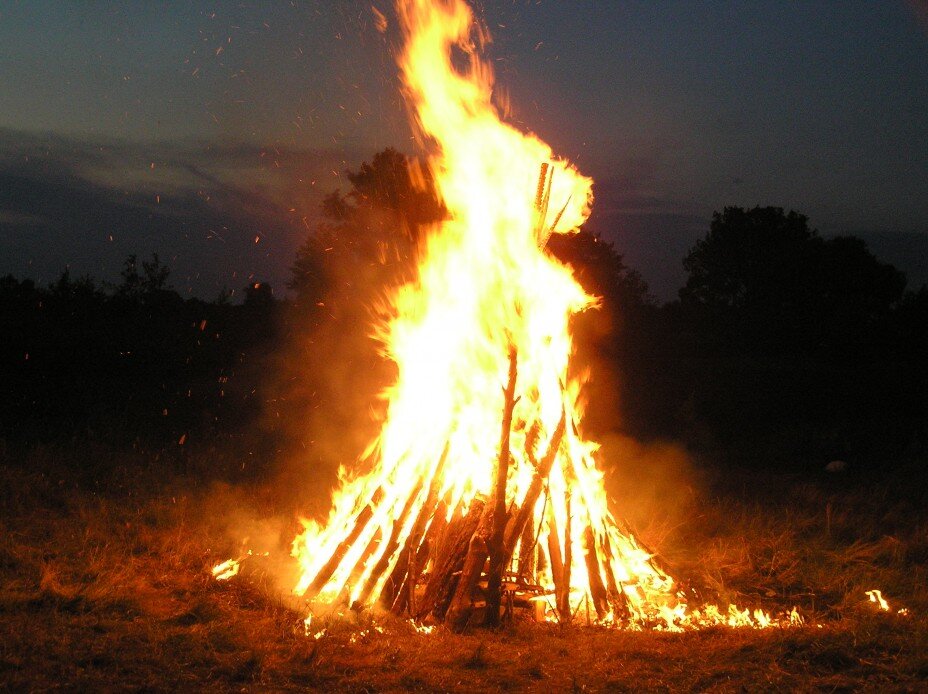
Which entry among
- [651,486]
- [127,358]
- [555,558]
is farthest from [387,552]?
[127,358]

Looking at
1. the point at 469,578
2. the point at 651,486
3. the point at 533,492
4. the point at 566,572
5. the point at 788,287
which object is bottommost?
the point at 469,578

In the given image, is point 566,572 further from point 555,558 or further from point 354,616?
point 354,616

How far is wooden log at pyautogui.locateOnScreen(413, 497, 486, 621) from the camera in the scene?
15.3 feet

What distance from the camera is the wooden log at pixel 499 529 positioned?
454 centimetres

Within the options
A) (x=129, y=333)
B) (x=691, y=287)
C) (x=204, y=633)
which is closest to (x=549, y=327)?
(x=204, y=633)

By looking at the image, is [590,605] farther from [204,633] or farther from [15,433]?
[15,433]

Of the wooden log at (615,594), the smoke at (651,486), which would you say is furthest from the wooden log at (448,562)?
the smoke at (651,486)

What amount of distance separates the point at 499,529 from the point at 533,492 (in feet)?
1.39

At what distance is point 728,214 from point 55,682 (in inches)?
1289

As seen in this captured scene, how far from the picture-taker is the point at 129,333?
1762cm

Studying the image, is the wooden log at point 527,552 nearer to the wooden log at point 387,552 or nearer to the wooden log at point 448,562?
the wooden log at point 448,562

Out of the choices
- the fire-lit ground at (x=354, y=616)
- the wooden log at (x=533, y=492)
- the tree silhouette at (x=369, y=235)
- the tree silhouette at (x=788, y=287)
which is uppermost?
the tree silhouette at (x=788, y=287)

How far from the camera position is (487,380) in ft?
18.3

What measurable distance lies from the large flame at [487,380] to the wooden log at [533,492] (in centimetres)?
3
